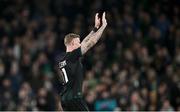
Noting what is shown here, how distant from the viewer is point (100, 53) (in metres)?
20.2

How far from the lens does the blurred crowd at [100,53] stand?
1800cm

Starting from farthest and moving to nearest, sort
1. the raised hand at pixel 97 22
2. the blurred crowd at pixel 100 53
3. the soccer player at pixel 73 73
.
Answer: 1. the blurred crowd at pixel 100 53
2. the raised hand at pixel 97 22
3. the soccer player at pixel 73 73

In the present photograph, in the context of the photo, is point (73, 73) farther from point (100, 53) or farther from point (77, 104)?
point (100, 53)

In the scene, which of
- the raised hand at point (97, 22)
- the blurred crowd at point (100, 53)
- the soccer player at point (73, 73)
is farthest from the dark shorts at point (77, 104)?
the blurred crowd at point (100, 53)

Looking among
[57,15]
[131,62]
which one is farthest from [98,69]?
[57,15]

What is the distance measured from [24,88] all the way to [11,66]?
148cm

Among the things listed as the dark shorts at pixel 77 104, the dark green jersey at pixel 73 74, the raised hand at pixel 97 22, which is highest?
the raised hand at pixel 97 22

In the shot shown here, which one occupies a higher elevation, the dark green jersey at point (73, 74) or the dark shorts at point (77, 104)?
the dark green jersey at point (73, 74)

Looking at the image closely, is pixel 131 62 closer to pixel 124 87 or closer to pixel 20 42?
pixel 124 87

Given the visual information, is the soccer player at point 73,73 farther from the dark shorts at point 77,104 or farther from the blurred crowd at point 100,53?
the blurred crowd at point 100,53

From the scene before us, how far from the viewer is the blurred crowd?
59.1 ft

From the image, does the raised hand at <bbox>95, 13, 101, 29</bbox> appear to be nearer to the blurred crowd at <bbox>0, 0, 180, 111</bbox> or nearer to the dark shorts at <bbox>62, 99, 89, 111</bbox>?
the dark shorts at <bbox>62, 99, 89, 111</bbox>

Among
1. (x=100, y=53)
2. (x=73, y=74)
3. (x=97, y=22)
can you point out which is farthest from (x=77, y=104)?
(x=100, y=53)

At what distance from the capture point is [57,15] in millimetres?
22469
